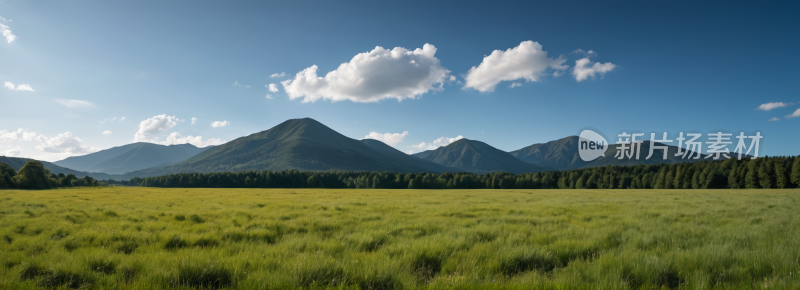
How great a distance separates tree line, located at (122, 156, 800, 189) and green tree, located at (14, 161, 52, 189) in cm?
5734

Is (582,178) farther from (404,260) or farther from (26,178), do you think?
(26,178)

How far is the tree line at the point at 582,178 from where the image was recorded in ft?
241

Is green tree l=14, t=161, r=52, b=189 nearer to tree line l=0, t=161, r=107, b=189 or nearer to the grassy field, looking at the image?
tree line l=0, t=161, r=107, b=189

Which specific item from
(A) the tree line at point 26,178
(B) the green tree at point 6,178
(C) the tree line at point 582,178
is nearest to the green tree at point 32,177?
(A) the tree line at point 26,178

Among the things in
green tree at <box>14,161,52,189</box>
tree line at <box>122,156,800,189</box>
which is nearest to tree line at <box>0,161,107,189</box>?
green tree at <box>14,161,52,189</box>

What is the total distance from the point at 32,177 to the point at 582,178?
14879 centimetres

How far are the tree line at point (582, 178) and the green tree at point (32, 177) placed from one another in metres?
57.3

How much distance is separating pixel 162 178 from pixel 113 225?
560 ft

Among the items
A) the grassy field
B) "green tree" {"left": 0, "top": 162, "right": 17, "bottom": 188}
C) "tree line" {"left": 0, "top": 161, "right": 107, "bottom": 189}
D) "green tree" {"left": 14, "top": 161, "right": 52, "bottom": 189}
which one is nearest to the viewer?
the grassy field

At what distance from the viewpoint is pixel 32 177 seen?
69.8 meters

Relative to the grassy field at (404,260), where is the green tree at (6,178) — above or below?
below

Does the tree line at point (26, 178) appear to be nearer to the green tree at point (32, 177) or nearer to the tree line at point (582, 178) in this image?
the green tree at point (32, 177)

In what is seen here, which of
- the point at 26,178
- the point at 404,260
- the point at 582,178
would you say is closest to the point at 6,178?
the point at 26,178

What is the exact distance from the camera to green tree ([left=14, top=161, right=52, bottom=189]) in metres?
68.2
